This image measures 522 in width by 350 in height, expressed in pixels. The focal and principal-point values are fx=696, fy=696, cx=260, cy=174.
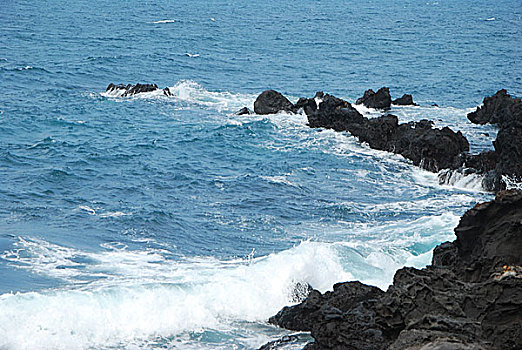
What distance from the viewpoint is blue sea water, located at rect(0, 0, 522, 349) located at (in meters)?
14.8

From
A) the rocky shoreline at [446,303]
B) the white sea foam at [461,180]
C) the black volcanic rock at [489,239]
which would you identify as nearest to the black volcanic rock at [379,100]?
the white sea foam at [461,180]

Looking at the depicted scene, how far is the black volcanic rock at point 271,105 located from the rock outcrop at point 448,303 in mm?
22479

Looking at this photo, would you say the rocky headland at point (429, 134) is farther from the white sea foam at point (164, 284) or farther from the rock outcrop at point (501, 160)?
the white sea foam at point (164, 284)

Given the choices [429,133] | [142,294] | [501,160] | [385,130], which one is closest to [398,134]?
[385,130]

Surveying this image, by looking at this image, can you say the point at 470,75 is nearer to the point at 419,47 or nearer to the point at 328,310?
the point at 419,47

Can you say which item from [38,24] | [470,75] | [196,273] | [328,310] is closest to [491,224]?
[328,310]

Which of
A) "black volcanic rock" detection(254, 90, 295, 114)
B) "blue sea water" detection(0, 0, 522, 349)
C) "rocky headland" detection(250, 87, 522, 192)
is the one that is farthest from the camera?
"black volcanic rock" detection(254, 90, 295, 114)

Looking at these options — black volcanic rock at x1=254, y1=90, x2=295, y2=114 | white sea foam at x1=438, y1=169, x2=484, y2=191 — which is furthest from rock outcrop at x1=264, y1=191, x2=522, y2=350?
black volcanic rock at x1=254, y1=90, x2=295, y2=114

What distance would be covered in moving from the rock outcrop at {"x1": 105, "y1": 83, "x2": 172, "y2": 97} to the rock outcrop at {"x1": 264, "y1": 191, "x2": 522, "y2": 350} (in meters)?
29.7

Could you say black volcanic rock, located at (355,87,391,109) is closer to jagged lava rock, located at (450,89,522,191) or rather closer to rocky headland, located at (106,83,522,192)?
rocky headland, located at (106,83,522,192)

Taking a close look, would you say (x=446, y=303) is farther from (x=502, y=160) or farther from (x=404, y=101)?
(x=404, y=101)

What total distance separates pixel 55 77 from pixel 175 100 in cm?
1005

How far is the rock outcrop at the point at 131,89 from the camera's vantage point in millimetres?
41781

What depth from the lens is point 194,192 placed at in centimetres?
2427
